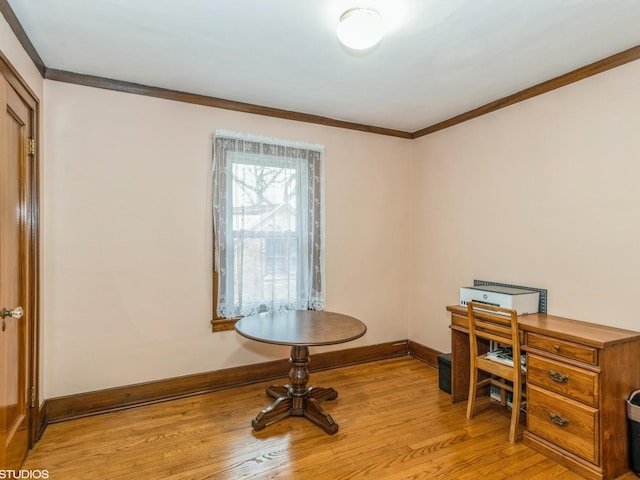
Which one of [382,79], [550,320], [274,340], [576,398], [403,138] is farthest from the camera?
[403,138]

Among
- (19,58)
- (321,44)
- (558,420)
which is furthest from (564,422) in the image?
(19,58)

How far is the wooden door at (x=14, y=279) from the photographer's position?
1721 millimetres

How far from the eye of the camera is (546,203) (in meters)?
2.74

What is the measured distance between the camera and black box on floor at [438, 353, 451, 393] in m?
3.04

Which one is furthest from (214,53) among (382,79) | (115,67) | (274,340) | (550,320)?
(550,320)

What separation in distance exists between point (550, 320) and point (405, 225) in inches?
71.1

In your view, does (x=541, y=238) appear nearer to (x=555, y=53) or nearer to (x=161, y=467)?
(x=555, y=53)

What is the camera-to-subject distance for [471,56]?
234 cm

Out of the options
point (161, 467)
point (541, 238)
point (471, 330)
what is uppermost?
point (541, 238)

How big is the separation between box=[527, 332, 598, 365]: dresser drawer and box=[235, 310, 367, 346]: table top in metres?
1.06

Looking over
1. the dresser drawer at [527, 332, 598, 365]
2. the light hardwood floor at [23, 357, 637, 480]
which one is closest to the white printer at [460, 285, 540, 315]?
the dresser drawer at [527, 332, 598, 365]

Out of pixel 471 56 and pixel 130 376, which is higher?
pixel 471 56

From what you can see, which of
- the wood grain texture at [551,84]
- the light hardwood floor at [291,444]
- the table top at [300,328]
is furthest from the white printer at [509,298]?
the wood grain texture at [551,84]

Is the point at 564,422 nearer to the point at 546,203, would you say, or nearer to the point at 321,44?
the point at 546,203
